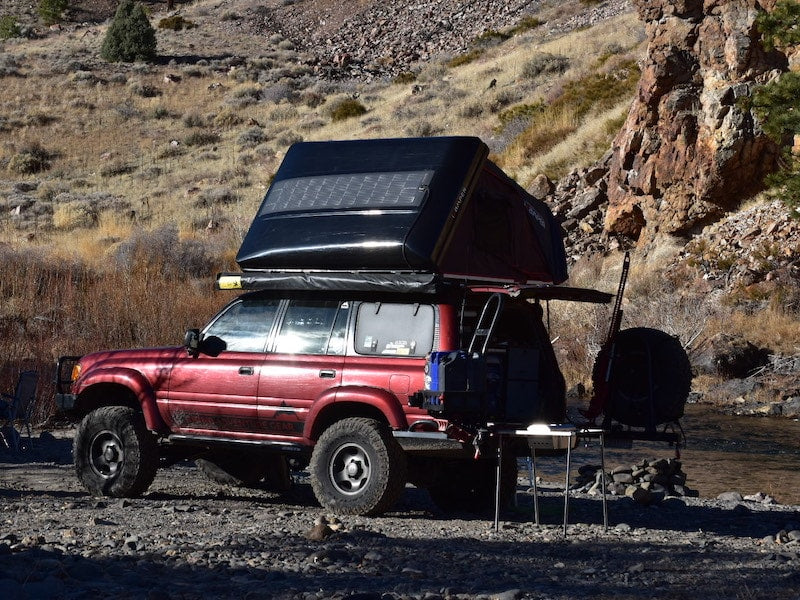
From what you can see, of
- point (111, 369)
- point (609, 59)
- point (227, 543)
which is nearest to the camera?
point (227, 543)

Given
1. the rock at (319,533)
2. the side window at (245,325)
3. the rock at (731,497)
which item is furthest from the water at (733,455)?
the rock at (319,533)

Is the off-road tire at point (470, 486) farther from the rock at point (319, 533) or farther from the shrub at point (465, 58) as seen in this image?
the shrub at point (465, 58)

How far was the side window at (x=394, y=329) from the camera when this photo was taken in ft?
29.9

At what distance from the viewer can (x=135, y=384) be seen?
408 inches

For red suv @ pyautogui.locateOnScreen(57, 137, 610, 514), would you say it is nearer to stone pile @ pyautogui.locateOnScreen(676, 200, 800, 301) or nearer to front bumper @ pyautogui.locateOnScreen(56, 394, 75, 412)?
front bumper @ pyautogui.locateOnScreen(56, 394, 75, 412)

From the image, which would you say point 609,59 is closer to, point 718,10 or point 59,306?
point 718,10

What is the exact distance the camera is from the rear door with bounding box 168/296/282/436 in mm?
9875

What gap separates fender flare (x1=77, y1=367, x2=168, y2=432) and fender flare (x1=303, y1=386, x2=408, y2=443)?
162cm

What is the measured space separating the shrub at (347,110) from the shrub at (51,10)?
109 ft

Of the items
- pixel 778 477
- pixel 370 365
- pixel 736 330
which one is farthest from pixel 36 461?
pixel 736 330

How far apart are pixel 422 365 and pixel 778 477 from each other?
817cm

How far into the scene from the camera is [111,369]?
10.5 m

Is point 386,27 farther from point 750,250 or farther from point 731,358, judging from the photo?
point 731,358

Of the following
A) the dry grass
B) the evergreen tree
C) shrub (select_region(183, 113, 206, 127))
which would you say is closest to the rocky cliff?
the dry grass
